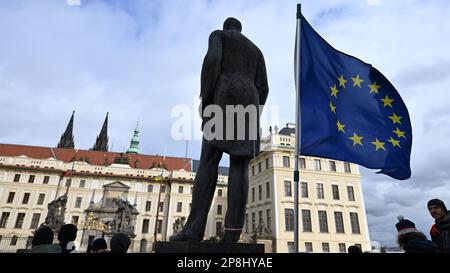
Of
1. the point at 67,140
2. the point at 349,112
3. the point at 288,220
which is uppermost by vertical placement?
the point at 67,140

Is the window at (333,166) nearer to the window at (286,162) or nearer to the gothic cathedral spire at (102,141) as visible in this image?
the window at (286,162)

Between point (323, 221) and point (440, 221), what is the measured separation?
30.4 meters

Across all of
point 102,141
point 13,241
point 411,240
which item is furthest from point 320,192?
point 102,141

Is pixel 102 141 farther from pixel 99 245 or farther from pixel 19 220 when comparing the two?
pixel 99 245

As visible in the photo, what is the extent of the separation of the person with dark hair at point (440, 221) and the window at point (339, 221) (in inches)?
1211

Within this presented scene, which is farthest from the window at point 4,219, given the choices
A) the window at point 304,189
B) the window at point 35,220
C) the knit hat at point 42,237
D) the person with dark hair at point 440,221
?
the person with dark hair at point 440,221

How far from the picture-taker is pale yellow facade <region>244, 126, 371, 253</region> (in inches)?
1155

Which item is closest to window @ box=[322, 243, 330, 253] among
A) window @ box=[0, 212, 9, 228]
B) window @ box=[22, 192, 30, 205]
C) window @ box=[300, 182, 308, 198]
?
window @ box=[300, 182, 308, 198]

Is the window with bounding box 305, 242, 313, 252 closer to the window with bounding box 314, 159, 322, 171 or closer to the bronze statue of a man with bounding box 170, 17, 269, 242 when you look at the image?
the window with bounding box 314, 159, 322, 171

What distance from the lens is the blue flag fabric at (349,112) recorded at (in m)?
5.50

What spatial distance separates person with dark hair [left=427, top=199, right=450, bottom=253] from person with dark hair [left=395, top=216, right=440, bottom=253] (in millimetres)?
313

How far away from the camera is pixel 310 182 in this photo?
32188 millimetres

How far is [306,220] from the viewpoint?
30281mm

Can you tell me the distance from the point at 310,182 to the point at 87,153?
42027 millimetres
